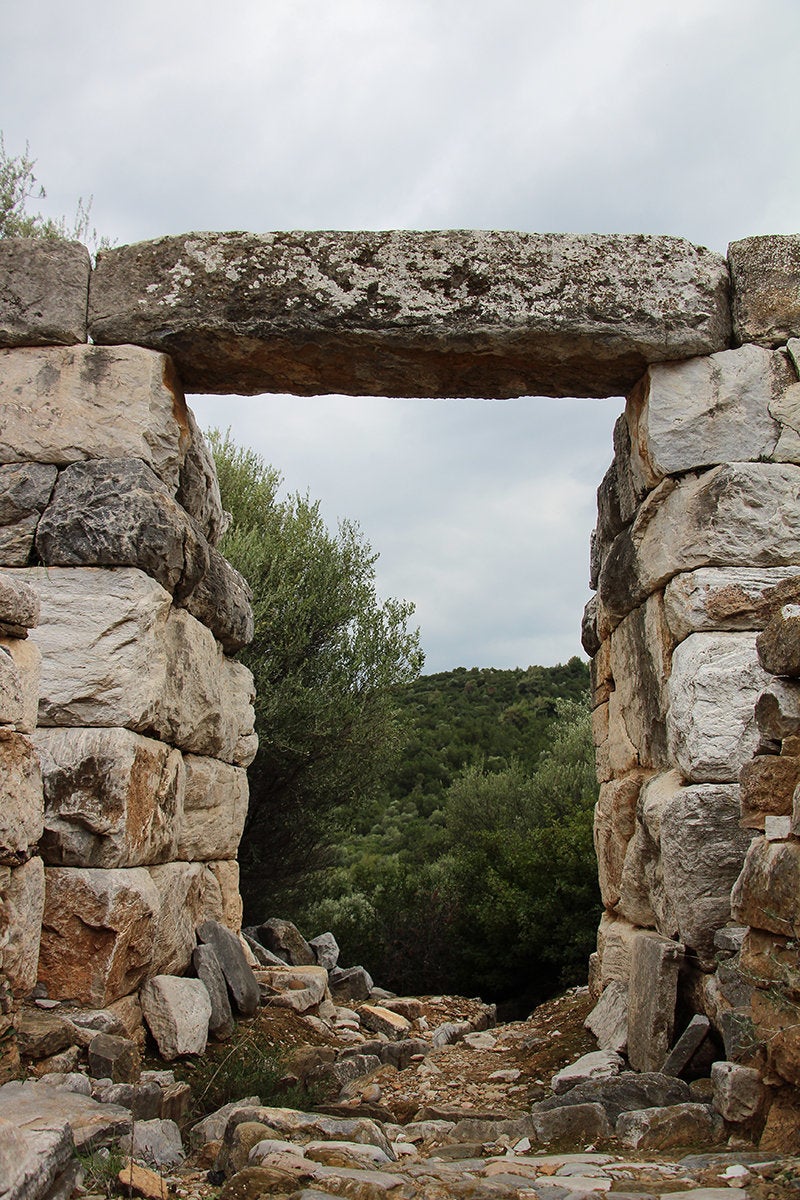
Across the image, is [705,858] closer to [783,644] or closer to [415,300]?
[783,644]

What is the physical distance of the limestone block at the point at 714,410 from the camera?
4.84 meters

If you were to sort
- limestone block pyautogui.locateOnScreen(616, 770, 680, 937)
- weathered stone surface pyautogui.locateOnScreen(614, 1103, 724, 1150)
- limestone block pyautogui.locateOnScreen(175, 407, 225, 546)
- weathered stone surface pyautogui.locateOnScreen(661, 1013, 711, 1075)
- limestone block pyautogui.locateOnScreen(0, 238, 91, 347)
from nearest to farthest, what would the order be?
weathered stone surface pyautogui.locateOnScreen(614, 1103, 724, 1150) → weathered stone surface pyautogui.locateOnScreen(661, 1013, 711, 1075) → limestone block pyautogui.locateOnScreen(616, 770, 680, 937) → limestone block pyautogui.locateOnScreen(0, 238, 91, 347) → limestone block pyautogui.locateOnScreen(175, 407, 225, 546)

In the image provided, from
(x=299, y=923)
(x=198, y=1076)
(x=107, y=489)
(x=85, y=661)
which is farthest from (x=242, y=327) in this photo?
(x=299, y=923)

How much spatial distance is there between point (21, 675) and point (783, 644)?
239cm

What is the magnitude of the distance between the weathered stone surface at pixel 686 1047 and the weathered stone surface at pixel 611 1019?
→ 645mm

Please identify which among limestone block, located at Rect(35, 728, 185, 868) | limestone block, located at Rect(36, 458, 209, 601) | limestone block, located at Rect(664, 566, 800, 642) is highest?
limestone block, located at Rect(36, 458, 209, 601)

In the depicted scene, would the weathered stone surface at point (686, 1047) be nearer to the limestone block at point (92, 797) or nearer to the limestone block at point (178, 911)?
the limestone block at point (178, 911)

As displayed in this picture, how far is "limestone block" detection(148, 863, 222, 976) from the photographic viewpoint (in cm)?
464

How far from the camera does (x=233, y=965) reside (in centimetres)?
529

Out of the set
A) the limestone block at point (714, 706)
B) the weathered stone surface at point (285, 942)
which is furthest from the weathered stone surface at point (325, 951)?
the limestone block at point (714, 706)

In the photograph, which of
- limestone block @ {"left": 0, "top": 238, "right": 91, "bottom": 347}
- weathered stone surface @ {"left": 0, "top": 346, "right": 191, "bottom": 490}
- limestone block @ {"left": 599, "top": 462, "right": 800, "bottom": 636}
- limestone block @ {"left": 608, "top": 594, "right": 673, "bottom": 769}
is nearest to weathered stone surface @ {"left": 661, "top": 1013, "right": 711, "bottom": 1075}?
limestone block @ {"left": 608, "top": 594, "right": 673, "bottom": 769}

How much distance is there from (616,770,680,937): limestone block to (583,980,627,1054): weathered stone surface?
35 cm

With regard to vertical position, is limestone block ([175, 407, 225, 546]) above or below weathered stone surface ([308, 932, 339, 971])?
above

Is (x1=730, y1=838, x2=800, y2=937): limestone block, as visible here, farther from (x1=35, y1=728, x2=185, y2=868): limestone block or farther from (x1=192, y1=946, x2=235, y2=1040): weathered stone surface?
(x1=192, y1=946, x2=235, y2=1040): weathered stone surface
